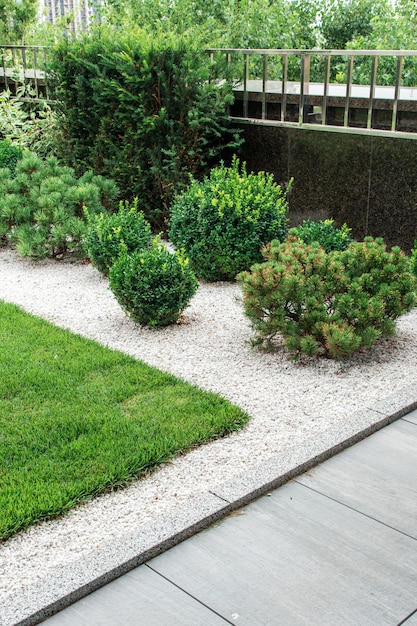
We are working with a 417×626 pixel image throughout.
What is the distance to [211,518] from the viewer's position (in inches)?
134

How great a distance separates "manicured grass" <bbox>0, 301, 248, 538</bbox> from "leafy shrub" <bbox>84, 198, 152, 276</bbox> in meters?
1.62

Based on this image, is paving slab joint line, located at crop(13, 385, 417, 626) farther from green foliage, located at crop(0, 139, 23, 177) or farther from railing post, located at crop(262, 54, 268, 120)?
green foliage, located at crop(0, 139, 23, 177)

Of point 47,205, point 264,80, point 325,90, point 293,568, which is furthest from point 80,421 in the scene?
point 264,80

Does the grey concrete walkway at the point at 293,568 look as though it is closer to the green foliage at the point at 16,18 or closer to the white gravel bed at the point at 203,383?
the white gravel bed at the point at 203,383

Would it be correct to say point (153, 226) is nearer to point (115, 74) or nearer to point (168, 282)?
point (115, 74)

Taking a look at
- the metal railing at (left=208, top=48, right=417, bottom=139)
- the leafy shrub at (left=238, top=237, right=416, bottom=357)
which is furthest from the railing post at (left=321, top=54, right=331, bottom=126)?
the leafy shrub at (left=238, top=237, right=416, bottom=357)

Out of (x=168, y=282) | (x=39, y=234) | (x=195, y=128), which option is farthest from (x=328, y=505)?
(x=195, y=128)

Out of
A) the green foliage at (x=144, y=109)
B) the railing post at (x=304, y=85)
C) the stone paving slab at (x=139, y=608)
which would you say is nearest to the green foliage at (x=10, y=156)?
the green foliage at (x=144, y=109)

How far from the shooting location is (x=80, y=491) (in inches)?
140

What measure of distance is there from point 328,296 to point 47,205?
3.84 metres

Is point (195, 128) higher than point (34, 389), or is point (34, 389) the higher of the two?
point (195, 128)

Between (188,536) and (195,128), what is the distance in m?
6.46

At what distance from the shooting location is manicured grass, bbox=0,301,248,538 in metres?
3.59

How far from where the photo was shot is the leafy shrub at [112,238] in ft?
22.8
